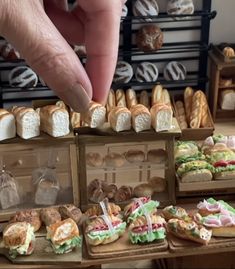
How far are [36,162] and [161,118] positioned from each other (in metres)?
0.45

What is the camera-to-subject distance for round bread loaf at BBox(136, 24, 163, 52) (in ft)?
6.97

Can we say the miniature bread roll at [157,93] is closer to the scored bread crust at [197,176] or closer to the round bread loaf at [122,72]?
the round bread loaf at [122,72]

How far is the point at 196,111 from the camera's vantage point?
2047mm

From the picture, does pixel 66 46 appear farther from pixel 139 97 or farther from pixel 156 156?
pixel 139 97

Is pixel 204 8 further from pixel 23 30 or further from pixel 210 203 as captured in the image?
pixel 23 30

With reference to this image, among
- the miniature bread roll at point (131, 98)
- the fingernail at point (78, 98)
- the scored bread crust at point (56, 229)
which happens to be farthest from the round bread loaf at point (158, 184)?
the fingernail at point (78, 98)

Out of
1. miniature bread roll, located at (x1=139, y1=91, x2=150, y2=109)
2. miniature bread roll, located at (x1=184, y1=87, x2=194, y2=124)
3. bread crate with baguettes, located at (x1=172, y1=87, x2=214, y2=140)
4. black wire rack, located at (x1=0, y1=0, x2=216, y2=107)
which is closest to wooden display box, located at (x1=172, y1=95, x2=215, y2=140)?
bread crate with baguettes, located at (x1=172, y1=87, x2=214, y2=140)

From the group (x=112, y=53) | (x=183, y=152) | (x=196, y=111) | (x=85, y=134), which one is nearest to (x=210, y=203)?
(x=183, y=152)

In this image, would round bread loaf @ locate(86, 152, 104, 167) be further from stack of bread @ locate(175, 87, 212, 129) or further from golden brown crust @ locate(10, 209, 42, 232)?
stack of bread @ locate(175, 87, 212, 129)

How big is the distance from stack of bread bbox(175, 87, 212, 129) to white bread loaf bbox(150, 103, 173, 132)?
1.85 feet

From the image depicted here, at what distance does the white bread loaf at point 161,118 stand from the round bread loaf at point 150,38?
0.75m

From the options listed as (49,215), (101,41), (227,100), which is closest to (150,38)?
(227,100)

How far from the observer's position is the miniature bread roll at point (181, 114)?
79.7 inches

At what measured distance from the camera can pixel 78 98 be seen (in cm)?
30
